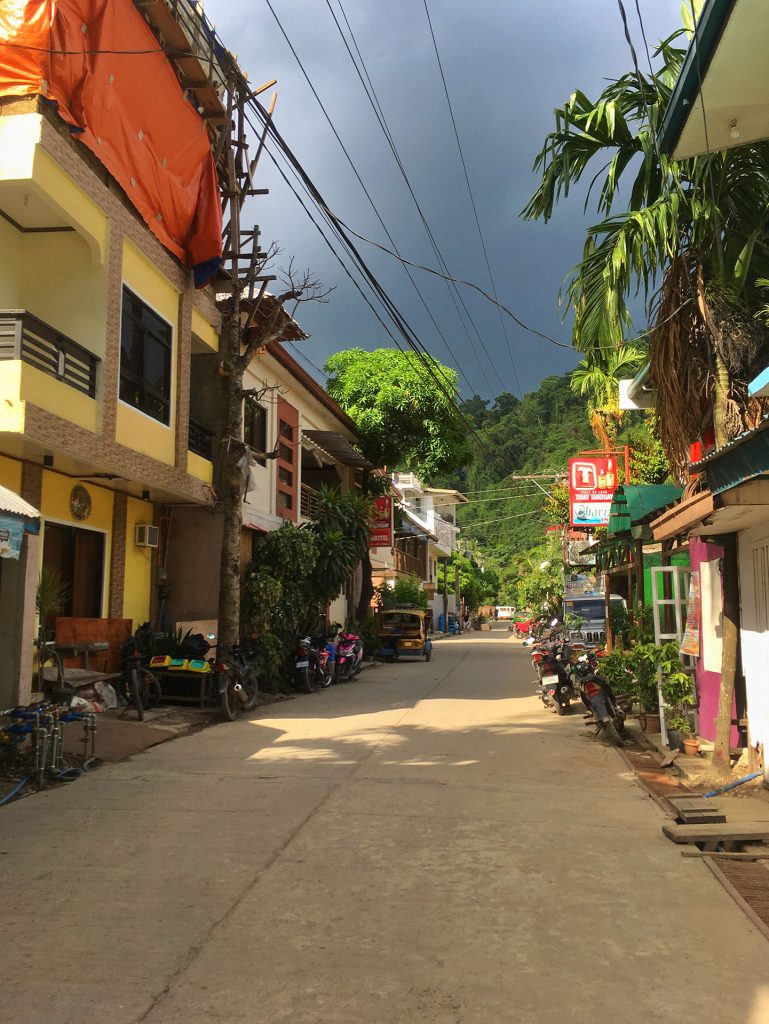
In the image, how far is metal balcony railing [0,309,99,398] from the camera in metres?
9.77

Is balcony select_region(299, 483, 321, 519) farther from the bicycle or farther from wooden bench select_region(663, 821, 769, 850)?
wooden bench select_region(663, 821, 769, 850)

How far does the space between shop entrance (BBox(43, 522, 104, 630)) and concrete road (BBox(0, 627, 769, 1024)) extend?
14.9ft

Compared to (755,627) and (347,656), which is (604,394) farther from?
(755,627)

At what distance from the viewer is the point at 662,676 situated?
10.2 m

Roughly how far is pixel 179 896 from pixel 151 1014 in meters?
1.41

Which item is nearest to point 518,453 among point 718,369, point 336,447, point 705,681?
point 336,447

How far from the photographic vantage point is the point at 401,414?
89.2ft

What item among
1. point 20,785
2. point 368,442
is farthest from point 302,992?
point 368,442

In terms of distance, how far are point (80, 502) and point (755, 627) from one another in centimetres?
946

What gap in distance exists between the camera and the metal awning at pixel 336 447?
75.5 feet

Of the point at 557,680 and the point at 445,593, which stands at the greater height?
the point at 445,593

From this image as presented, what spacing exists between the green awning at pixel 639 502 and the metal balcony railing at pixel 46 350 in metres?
7.09

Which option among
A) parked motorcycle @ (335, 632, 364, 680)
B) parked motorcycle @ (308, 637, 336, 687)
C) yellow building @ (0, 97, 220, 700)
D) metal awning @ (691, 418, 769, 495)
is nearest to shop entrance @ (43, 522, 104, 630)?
yellow building @ (0, 97, 220, 700)

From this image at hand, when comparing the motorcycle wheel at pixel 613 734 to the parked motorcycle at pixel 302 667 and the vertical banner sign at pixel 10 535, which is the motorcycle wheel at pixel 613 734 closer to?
the vertical banner sign at pixel 10 535
